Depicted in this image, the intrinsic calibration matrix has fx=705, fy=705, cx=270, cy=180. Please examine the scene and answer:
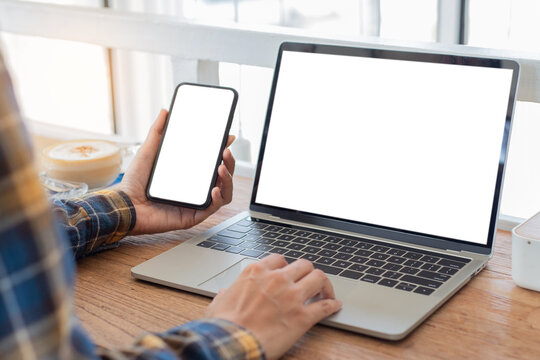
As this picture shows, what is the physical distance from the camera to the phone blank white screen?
39.9 inches

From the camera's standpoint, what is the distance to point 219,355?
61 cm

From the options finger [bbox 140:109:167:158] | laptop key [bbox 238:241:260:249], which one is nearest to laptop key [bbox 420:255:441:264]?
laptop key [bbox 238:241:260:249]

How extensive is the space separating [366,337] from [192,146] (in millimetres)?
422

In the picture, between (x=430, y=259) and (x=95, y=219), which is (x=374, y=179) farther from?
(x=95, y=219)

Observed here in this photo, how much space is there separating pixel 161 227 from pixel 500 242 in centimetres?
48

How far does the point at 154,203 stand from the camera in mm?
1027

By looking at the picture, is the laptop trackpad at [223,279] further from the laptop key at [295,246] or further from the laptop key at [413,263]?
the laptop key at [413,263]

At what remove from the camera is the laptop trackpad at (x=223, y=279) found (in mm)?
825

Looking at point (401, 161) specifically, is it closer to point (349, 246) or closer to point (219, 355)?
point (349, 246)

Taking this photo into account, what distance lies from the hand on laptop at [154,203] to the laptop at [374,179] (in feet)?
0.13

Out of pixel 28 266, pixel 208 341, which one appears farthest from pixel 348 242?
pixel 28 266

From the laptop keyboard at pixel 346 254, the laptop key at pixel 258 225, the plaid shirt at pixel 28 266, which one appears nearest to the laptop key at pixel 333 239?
the laptop keyboard at pixel 346 254

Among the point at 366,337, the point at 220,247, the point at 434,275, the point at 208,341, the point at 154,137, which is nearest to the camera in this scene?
the point at 208,341

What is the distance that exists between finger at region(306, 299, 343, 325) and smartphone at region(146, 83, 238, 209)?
1.02ft
